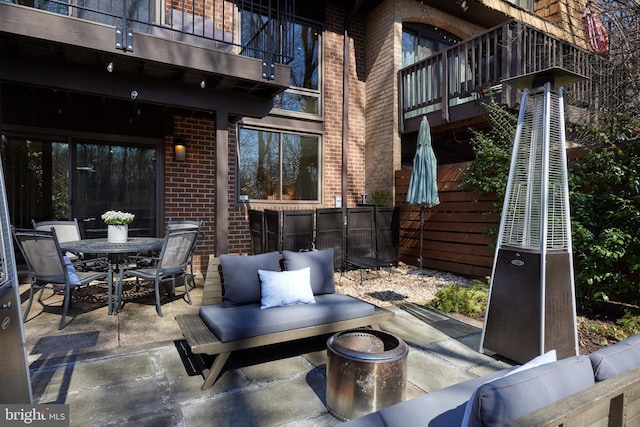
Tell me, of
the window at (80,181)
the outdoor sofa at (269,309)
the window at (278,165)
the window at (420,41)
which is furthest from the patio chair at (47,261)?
the window at (420,41)

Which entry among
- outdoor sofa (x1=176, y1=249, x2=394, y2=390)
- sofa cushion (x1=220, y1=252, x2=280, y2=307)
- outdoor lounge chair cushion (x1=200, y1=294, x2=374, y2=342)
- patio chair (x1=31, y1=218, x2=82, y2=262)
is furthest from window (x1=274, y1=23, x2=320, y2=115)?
outdoor lounge chair cushion (x1=200, y1=294, x2=374, y2=342)

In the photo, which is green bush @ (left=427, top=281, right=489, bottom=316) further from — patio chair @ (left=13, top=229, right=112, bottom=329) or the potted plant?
patio chair @ (left=13, top=229, right=112, bottom=329)

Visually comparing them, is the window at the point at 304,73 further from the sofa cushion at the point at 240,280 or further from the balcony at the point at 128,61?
the sofa cushion at the point at 240,280

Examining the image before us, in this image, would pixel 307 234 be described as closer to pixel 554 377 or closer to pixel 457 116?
pixel 457 116

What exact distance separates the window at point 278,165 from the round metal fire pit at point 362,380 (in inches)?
199

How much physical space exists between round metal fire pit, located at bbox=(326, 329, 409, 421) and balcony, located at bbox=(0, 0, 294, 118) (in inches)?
152

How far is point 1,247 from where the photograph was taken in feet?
5.22

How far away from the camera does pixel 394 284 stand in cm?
585

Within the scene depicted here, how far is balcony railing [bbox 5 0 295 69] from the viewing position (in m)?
4.82

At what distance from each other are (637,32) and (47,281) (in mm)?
7955

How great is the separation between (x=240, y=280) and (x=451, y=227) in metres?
4.56

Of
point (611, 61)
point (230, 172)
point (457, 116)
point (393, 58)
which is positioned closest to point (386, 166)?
point (457, 116)

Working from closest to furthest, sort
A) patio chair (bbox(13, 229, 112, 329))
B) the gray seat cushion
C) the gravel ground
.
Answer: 1. the gray seat cushion
2. patio chair (bbox(13, 229, 112, 329))
3. the gravel ground

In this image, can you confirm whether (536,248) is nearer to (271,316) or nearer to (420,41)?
(271,316)
